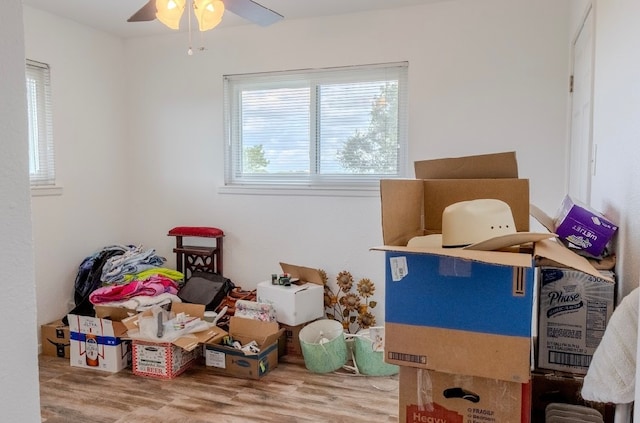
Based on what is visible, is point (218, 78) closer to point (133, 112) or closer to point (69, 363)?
point (133, 112)

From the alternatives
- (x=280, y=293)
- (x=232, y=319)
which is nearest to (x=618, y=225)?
(x=280, y=293)

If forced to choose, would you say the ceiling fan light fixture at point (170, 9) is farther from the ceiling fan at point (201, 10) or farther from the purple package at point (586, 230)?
the purple package at point (586, 230)

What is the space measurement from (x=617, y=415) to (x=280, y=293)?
7.66 ft

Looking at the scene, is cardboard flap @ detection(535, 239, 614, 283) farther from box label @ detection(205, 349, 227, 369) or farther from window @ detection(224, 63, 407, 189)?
box label @ detection(205, 349, 227, 369)

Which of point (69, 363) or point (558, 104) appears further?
point (69, 363)

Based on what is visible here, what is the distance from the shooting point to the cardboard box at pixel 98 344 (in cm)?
316

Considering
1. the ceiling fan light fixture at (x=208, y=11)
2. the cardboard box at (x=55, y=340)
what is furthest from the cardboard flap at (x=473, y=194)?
the cardboard box at (x=55, y=340)

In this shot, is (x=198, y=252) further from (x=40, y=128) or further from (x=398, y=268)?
(x=398, y=268)

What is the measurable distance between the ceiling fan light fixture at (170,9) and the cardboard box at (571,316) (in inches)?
73.5

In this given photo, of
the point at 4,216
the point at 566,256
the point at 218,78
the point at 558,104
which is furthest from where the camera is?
the point at 218,78

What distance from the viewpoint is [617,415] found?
119 cm

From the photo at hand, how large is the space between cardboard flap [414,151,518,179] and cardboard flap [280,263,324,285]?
1.79 m

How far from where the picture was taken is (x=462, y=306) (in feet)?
4.52

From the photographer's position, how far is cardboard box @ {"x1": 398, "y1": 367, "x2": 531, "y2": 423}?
137cm
